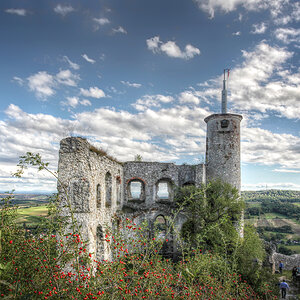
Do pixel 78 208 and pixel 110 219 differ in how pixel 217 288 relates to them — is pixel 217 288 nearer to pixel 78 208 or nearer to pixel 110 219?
pixel 78 208

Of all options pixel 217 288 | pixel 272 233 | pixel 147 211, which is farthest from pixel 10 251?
pixel 272 233

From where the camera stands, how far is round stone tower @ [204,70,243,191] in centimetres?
1536

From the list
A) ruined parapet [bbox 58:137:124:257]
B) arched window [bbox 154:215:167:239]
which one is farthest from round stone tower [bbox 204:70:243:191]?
ruined parapet [bbox 58:137:124:257]

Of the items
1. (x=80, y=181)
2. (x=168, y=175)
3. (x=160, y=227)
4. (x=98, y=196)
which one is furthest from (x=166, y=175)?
(x=80, y=181)

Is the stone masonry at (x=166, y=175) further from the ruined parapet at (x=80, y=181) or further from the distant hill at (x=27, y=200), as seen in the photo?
the distant hill at (x=27, y=200)

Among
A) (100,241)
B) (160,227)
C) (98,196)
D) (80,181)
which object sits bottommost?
(160,227)

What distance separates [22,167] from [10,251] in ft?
4.37

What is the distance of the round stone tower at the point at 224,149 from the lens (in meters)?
15.4

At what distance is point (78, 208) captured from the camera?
7.69 meters

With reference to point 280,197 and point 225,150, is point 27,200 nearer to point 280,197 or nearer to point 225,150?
point 225,150

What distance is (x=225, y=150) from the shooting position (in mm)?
15516

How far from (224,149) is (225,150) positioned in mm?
92

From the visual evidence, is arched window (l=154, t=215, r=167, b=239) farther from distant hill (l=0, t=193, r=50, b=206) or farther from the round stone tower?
the round stone tower

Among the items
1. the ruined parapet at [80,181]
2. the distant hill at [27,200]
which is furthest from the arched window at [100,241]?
the distant hill at [27,200]
